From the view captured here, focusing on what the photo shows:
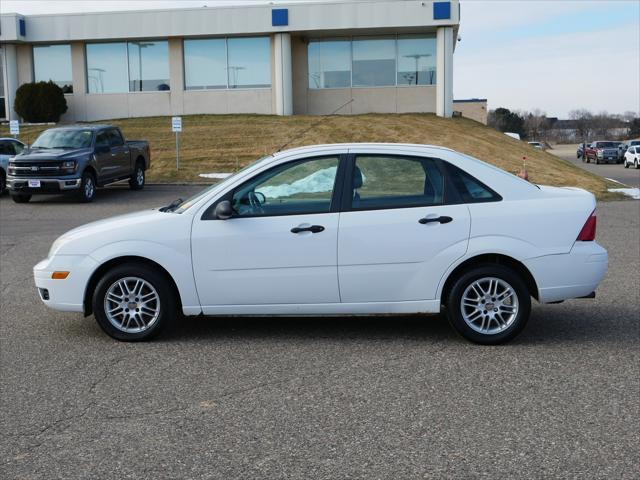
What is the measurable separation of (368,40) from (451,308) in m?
32.9

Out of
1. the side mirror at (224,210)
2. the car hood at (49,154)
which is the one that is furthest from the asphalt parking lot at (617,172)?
the side mirror at (224,210)

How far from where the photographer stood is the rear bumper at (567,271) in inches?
252

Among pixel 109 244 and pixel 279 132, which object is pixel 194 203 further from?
pixel 279 132

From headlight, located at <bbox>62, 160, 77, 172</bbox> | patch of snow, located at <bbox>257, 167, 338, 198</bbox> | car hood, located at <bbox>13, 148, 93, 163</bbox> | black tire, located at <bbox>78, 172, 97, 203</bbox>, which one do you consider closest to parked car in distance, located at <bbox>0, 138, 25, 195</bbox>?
car hood, located at <bbox>13, 148, 93, 163</bbox>

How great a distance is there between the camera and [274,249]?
639 cm

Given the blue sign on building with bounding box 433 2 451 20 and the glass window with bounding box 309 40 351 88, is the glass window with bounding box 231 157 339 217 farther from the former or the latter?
the glass window with bounding box 309 40 351 88

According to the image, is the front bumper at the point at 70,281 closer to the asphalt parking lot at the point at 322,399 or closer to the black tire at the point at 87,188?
the asphalt parking lot at the point at 322,399

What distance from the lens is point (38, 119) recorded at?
1491 inches

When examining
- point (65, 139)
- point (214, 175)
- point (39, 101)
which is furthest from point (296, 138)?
point (39, 101)

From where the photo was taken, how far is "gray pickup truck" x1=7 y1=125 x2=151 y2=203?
19.4m

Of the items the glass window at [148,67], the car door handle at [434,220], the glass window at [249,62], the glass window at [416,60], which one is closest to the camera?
the car door handle at [434,220]

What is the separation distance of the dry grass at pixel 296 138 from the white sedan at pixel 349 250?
1960cm

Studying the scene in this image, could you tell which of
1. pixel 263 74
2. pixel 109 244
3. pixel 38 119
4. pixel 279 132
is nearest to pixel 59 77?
pixel 38 119

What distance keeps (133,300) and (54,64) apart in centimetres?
3585
